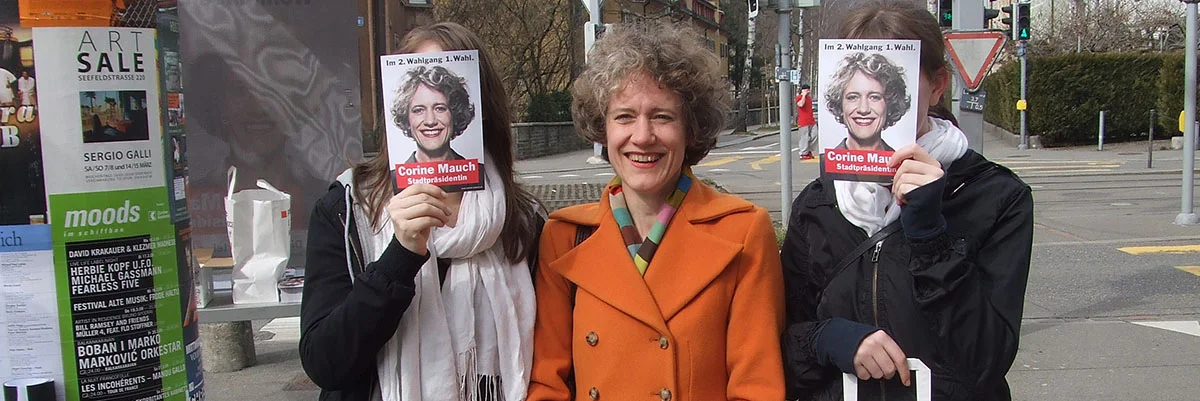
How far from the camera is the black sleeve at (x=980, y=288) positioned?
2.06 meters

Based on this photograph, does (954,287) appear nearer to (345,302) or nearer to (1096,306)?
(345,302)

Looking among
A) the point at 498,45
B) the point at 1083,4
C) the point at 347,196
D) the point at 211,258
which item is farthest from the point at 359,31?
the point at 1083,4

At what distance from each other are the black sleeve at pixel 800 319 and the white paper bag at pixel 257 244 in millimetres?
3085

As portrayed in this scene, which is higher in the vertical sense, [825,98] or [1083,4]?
[1083,4]

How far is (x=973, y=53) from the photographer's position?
7.08 meters

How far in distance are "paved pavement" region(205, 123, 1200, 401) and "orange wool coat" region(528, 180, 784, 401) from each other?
1.60 feet

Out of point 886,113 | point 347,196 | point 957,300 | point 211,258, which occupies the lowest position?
point 211,258

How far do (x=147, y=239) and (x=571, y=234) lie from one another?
134 cm

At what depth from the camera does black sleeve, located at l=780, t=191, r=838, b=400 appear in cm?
230

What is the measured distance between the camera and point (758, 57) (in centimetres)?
5819

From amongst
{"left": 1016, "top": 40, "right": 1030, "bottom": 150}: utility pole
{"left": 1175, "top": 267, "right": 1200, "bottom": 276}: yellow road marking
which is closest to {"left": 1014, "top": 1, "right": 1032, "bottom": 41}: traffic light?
{"left": 1016, "top": 40, "right": 1030, "bottom": 150}: utility pole

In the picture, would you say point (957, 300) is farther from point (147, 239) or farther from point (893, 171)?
point (147, 239)

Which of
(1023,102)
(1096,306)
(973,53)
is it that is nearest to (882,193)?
(973,53)

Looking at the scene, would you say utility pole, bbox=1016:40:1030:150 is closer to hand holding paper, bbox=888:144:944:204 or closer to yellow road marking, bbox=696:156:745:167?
yellow road marking, bbox=696:156:745:167
